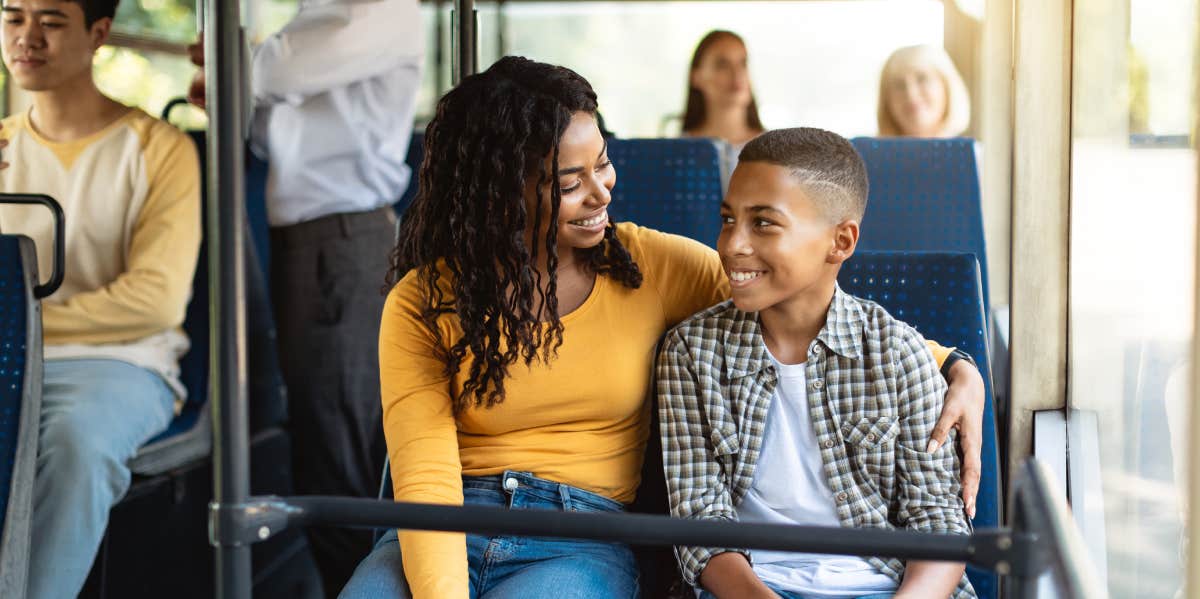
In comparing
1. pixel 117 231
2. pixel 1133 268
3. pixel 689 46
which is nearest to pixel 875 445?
pixel 1133 268

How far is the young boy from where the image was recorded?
5.04 feet

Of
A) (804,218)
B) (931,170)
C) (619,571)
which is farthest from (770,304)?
(931,170)

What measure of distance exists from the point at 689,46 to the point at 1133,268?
516 cm

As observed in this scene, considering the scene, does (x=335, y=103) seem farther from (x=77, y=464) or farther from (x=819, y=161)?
(x=819, y=161)

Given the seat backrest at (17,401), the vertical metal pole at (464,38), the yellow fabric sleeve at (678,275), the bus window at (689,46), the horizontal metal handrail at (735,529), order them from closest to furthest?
the horizontal metal handrail at (735,529) < the yellow fabric sleeve at (678,275) < the seat backrest at (17,401) < the vertical metal pole at (464,38) < the bus window at (689,46)

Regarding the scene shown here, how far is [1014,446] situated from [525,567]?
35.5 inches

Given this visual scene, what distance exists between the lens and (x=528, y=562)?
62.6 inches

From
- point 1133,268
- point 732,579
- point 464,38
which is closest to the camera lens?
point 732,579

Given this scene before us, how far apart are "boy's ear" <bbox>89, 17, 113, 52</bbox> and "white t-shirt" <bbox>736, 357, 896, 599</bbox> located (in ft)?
6.00

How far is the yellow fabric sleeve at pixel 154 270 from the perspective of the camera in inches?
97.8

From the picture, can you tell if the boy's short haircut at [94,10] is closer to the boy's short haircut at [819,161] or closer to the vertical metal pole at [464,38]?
the vertical metal pole at [464,38]

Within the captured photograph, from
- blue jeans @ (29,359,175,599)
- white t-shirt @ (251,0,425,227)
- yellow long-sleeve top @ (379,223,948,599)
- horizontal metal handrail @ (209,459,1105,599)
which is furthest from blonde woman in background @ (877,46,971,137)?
horizontal metal handrail @ (209,459,1105,599)

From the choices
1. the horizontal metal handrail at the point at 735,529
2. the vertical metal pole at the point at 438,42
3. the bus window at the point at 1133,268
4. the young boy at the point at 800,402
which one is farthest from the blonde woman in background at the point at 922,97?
the vertical metal pole at the point at 438,42

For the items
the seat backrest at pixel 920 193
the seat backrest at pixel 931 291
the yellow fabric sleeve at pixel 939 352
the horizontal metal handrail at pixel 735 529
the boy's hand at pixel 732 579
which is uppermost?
the seat backrest at pixel 920 193
